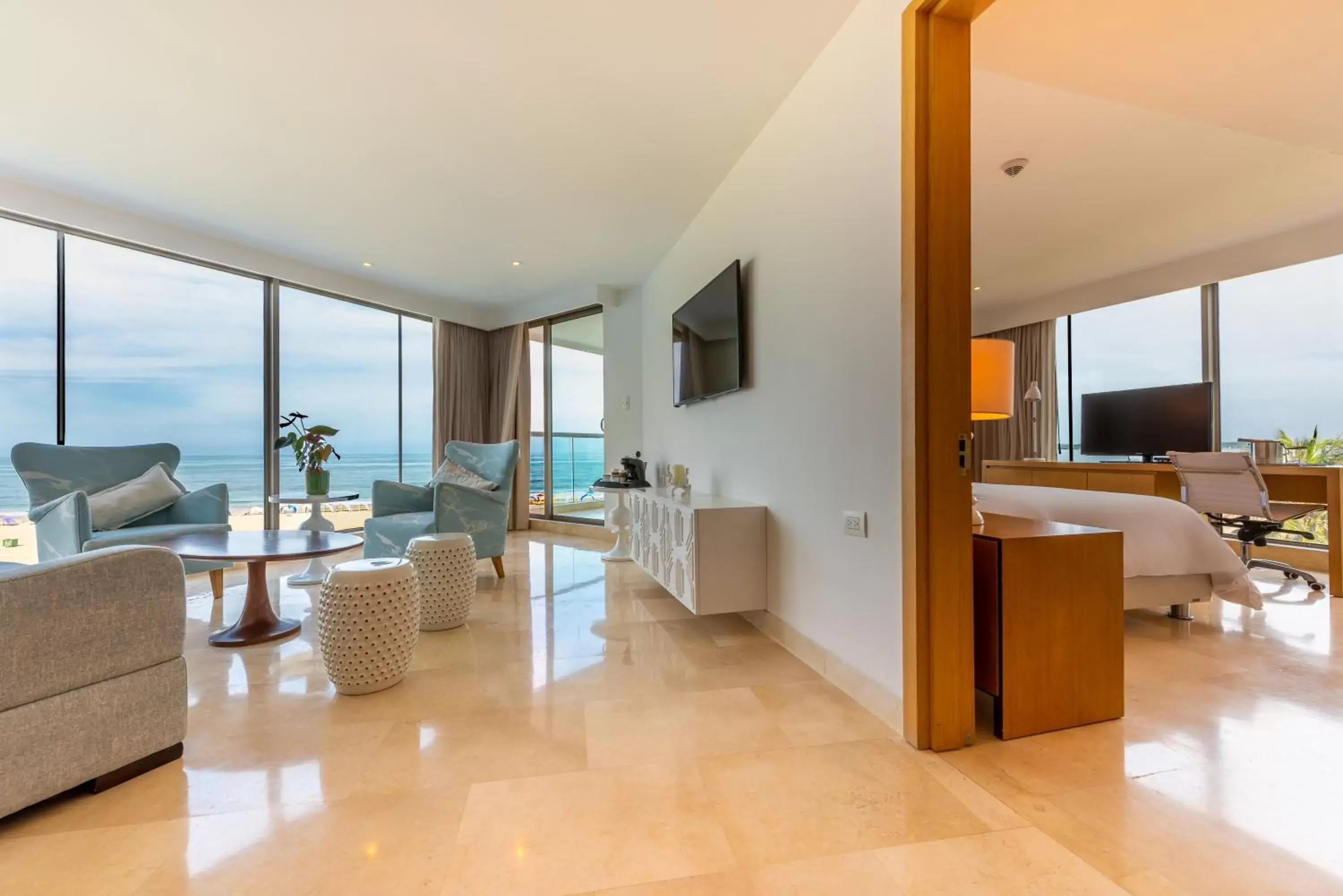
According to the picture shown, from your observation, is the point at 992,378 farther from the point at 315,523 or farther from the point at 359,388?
the point at 359,388

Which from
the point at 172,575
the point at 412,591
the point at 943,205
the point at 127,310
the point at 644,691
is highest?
the point at 127,310

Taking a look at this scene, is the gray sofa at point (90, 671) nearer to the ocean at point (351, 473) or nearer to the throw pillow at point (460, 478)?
the ocean at point (351, 473)

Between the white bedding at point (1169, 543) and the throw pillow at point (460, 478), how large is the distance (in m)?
3.34

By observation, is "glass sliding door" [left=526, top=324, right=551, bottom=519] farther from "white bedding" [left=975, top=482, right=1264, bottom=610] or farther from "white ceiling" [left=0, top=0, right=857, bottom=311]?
"white bedding" [left=975, top=482, right=1264, bottom=610]

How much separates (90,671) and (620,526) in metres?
3.47

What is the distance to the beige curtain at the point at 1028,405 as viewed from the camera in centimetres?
626

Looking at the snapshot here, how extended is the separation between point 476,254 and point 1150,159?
4.61 meters

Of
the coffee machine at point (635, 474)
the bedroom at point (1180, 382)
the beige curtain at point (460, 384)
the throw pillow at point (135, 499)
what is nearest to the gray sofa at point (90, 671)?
the throw pillow at point (135, 499)

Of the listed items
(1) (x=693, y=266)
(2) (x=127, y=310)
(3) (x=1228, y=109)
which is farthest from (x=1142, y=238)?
(2) (x=127, y=310)

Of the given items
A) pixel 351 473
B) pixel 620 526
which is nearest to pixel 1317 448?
pixel 620 526

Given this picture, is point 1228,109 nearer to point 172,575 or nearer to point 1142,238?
point 1142,238

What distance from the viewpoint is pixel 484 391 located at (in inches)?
268

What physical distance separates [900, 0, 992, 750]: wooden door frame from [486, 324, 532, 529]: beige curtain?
205 inches

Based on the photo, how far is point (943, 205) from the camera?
171 cm
